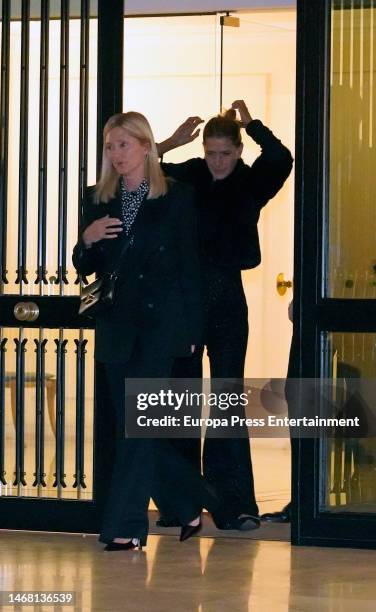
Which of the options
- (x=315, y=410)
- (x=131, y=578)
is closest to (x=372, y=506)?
(x=315, y=410)

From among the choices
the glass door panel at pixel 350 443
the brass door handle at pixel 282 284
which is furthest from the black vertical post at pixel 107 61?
the brass door handle at pixel 282 284

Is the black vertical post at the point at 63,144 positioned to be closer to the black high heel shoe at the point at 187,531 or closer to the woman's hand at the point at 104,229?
the woman's hand at the point at 104,229

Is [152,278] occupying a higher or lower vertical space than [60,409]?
higher

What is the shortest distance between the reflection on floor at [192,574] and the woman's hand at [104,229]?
43.1 inches

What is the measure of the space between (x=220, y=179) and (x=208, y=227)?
21 cm

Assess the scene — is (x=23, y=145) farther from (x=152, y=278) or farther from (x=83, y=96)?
(x=152, y=278)

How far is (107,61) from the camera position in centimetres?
504

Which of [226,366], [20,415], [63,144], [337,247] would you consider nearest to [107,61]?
[63,144]

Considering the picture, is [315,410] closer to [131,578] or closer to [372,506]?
[372,506]

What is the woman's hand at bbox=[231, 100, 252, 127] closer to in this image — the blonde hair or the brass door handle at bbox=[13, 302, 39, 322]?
the blonde hair

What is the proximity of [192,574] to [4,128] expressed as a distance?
1883 millimetres

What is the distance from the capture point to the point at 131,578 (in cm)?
429

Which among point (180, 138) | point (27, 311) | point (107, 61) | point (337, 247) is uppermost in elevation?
point (107, 61)

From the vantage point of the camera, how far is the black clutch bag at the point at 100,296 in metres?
4.64
